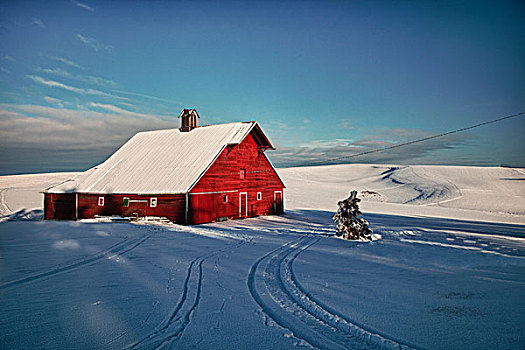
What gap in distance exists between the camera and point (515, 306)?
673 cm

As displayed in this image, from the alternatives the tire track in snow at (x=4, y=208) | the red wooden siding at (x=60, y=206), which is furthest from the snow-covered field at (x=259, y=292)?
the tire track in snow at (x=4, y=208)

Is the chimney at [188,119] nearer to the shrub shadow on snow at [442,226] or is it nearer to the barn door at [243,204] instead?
the barn door at [243,204]

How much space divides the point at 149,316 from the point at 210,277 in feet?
9.72

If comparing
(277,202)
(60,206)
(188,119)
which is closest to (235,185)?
(277,202)

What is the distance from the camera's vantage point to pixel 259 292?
25.7 feet

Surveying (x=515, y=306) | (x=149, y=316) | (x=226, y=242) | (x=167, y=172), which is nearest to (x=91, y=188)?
(x=167, y=172)

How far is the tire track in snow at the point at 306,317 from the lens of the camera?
5230 millimetres

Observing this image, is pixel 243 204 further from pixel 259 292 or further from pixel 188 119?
pixel 259 292

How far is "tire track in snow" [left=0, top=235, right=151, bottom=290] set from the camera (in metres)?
8.59

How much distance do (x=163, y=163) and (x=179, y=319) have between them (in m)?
21.5

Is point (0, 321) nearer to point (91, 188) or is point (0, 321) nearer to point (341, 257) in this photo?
point (341, 257)

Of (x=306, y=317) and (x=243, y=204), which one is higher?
(x=243, y=204)

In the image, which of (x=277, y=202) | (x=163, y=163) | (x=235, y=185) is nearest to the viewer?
(x=235, y=185)

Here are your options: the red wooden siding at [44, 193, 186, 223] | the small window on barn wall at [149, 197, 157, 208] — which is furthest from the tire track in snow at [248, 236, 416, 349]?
the small window on barn wall at [149, 197, 157, 208]
